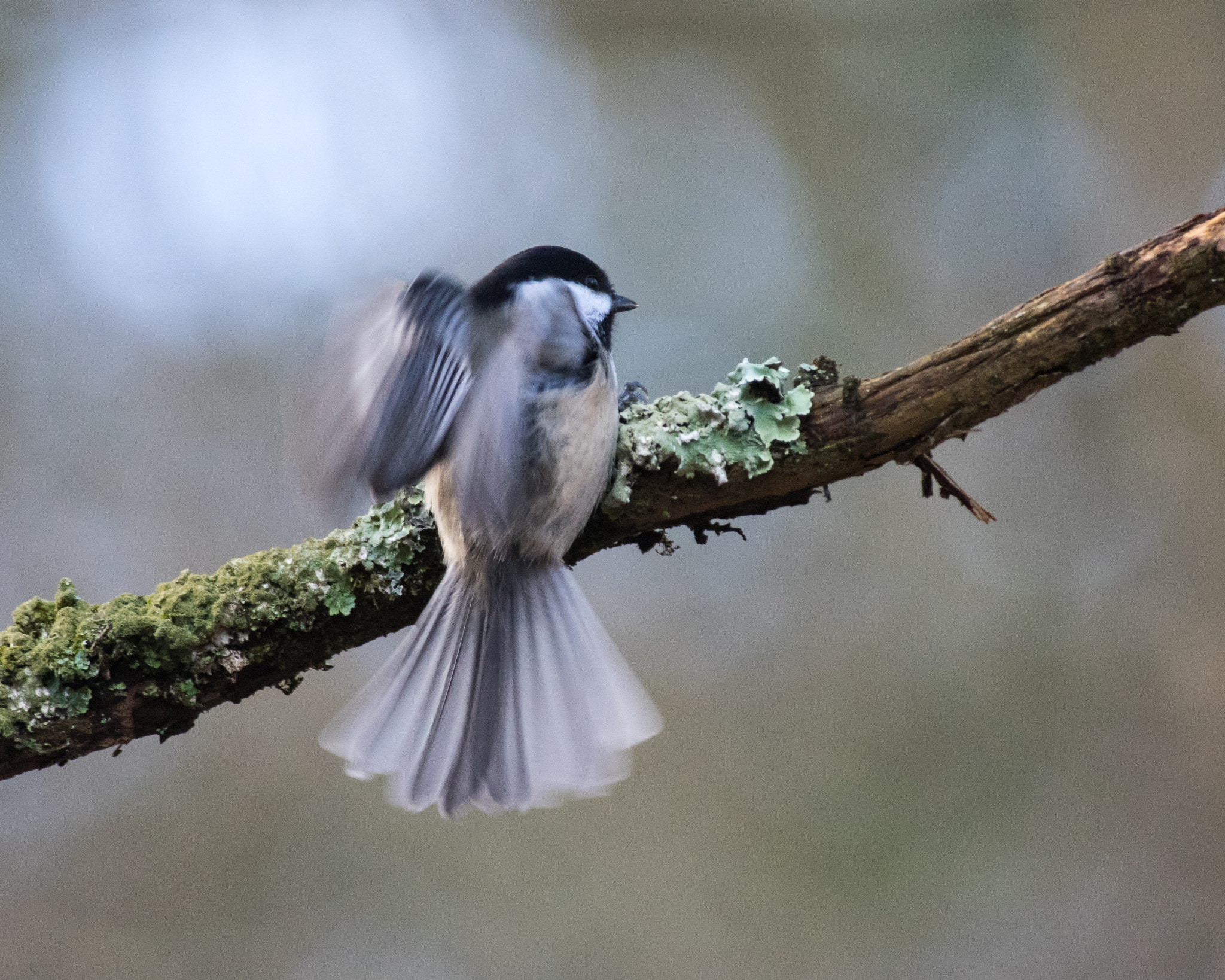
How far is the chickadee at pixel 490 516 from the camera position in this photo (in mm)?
1673

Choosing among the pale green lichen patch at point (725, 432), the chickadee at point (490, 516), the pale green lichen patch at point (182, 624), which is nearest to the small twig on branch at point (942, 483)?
the pale green lichen patch at point (725, 432)

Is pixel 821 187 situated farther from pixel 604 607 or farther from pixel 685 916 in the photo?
pixel 685 916

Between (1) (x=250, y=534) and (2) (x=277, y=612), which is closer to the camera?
(2) (x=277, y=612)

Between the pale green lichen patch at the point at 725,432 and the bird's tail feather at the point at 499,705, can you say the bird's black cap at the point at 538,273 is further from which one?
the bird's tail feather at the point at 499,705

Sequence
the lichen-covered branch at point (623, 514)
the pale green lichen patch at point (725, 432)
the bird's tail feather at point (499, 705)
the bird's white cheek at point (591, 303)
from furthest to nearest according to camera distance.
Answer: the bird's white cheek at point (591, 303), the bird's tail feather at point (499, 705), the pale green lichen patch at point (725, 432), the lichen-covered branch at point (623, 514)

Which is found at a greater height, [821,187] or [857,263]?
[821,187]

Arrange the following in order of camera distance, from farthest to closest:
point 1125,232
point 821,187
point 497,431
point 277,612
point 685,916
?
1. point 821,187
2. point 1125,232
3. point 685,916
4. point 277,612
5. point 497,431

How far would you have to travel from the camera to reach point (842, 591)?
3408 millimetres

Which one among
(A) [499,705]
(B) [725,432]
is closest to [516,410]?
(B) [725,432]

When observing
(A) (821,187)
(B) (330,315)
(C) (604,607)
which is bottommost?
(B) (330,315)

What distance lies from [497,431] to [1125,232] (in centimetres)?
273

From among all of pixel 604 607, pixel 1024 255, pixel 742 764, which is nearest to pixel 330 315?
pixel 604 607

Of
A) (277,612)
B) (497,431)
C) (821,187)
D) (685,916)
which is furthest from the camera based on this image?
(821,187)

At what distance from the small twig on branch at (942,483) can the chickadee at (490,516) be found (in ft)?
1.83
